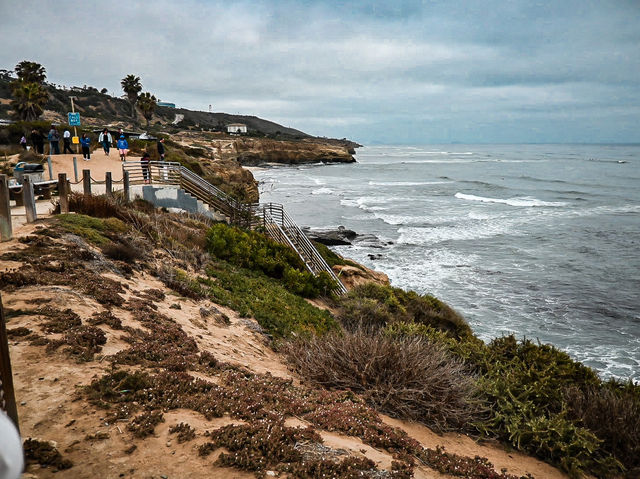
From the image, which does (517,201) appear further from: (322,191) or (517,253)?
(517,253)

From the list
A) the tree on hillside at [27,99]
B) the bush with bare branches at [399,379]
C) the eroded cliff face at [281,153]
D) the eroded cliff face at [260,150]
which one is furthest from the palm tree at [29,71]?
the bush with bare branches at [399,379]

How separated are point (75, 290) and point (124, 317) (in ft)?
3.13

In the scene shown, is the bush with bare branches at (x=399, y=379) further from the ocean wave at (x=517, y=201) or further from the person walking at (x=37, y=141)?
the ocean wave at (x=517, y=201)

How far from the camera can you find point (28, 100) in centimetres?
4244

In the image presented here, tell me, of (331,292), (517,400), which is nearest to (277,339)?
(517,400)

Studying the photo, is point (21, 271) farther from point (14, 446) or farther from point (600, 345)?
point (600, 345)

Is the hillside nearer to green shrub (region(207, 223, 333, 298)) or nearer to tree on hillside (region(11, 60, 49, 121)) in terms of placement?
tree on hillside (region(11, 60, 49, 121))

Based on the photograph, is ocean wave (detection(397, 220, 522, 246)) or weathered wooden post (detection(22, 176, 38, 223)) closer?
weathered wooden post (detection(22, 176, 38, 223))

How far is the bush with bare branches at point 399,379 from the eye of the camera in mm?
5760

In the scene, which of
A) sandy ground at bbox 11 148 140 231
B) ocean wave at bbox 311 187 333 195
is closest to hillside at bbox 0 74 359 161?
ocean wave at bbox 311 187 333 195

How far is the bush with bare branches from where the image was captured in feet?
18.9

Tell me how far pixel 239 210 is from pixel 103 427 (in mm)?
15662

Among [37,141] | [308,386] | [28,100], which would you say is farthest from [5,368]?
[28,100]

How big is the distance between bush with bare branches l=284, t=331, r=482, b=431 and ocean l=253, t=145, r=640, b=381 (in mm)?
8930
